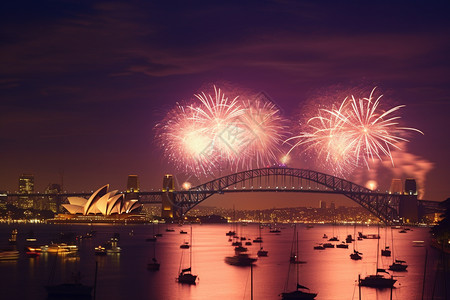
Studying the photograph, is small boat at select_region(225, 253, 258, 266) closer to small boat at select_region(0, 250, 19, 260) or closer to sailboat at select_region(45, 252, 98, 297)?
small boat at select_region(0, 250, 19, 260)

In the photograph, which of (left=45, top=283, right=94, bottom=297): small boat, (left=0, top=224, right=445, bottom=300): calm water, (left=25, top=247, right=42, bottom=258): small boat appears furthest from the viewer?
(left=25, top=247, right=42, bottom=258): small boat

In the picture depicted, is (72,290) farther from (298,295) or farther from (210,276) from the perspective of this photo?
(210,276)

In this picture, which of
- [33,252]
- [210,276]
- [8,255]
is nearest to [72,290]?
[210,276]

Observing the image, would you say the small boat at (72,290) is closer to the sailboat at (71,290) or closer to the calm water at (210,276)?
the sailboat at (71,290)

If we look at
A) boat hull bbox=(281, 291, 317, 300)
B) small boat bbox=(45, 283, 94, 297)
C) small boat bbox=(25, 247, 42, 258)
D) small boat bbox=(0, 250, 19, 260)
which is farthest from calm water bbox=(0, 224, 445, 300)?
boat hull bbox=(281, 291, 317, 300)

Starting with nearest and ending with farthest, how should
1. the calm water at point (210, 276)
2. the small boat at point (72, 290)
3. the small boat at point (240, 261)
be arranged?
the small boat at point (72, 290)
the calm water at point (210, 276)
the small boat at point (240, 261)

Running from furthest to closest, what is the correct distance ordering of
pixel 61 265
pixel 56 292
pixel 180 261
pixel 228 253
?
1. pixel 228 253
2. pixel 180 261
3. pixel 61 265
4. pixel 56 292

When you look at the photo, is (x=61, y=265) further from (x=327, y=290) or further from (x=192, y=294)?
(x=327, y=290)

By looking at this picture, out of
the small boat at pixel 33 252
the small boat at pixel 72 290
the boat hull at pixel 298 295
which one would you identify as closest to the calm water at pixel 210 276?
the small boat at pixel 33 252

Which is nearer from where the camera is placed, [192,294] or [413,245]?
[192,294]

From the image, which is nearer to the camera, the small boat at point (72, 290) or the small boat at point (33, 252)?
the small boat at point (72, 290)

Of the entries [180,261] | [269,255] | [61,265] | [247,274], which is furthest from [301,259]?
[61,265]
